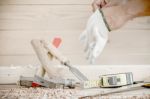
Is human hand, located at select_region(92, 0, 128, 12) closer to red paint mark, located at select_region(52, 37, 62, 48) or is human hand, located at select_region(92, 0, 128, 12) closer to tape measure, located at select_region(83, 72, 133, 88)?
tape measure, located at select_region(83, 72, 133, 88)

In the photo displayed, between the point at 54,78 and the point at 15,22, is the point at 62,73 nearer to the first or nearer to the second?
the point at 54,78

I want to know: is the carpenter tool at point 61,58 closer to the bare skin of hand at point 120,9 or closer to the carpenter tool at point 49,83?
the carpenter tool at point 49,83

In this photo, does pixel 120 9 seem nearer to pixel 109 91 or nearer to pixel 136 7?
pixel 136 7

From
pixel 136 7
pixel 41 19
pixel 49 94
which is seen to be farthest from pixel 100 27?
pixel 41 19

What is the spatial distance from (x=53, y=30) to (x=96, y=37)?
0.45m

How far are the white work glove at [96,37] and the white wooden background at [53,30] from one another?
38 cm

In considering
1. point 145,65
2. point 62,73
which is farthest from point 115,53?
point 62,73

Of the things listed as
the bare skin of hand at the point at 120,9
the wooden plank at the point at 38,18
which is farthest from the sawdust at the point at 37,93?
the wooden plank at the point at 38,18

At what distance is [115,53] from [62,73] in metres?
0.25

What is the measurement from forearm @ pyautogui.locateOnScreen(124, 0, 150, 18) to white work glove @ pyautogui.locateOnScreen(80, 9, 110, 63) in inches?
3.9

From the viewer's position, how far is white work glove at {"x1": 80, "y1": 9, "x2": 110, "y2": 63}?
0.83 metres

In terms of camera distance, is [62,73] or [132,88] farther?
[62,73]

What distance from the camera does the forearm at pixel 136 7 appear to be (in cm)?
90

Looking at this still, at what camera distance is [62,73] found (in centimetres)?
117
